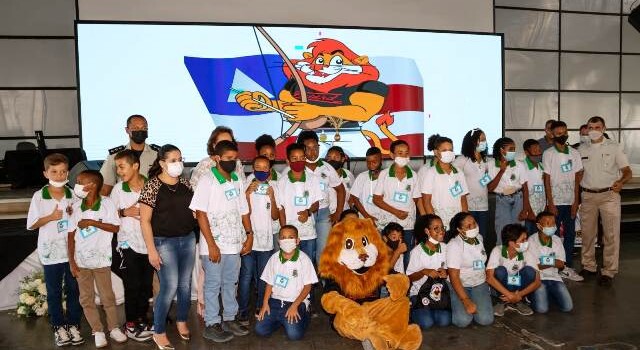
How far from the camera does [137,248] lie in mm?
3709

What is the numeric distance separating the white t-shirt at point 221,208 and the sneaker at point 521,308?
94.3 inches

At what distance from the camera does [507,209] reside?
5.00 metres

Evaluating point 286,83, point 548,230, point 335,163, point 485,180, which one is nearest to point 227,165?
point 335,163

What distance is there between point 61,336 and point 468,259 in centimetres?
318

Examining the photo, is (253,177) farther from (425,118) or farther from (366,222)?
(425,118)

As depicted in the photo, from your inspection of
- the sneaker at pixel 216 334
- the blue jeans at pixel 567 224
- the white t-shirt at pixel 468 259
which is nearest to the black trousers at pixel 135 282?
the sneaker at pixel 216 334

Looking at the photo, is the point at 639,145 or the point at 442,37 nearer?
the point at 442,37

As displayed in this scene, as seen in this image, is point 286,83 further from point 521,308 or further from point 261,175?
point 521,308

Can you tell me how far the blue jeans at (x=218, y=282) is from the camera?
3.56 metres

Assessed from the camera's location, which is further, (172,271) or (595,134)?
(595,134)

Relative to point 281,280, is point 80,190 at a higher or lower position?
higher

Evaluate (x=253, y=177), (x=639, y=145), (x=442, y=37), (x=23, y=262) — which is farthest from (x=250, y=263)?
(x=639, y=145)

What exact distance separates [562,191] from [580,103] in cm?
456

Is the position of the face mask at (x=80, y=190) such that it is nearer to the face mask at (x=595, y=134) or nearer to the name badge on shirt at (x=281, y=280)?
the name badge on shirt at (x=281, y=280)
